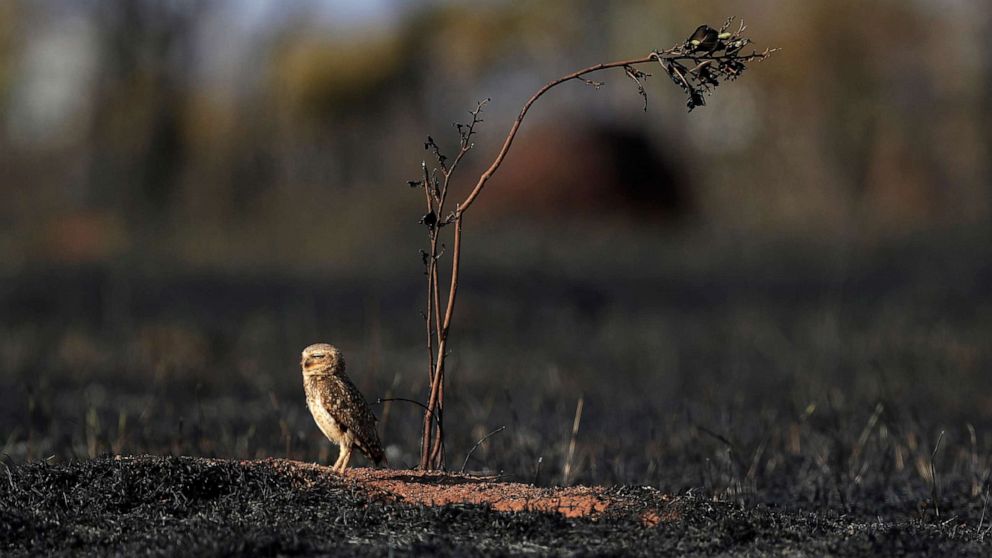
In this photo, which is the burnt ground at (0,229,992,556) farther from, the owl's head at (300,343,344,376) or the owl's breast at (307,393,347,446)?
the owl's head at (300,343,344,376)

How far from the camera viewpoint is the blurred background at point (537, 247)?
673 cm

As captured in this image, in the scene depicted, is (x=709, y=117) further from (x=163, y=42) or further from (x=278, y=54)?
(x=163, y=42)

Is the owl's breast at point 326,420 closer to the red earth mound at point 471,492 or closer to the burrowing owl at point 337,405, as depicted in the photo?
the burrowing owl at point 337,405

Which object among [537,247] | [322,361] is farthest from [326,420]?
[537,247]

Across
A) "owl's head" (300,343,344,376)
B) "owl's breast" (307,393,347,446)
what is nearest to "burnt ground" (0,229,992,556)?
"owl's breast" (307,393,347,446)

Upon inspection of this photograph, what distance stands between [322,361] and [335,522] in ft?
2.47

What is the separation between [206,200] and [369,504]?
25317mm

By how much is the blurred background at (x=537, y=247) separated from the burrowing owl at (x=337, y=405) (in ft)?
2.50

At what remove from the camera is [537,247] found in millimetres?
17203

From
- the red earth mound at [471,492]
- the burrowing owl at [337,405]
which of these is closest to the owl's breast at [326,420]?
the burrowing owl at [337,405]

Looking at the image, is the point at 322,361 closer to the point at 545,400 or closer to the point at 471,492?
the point at 471,492

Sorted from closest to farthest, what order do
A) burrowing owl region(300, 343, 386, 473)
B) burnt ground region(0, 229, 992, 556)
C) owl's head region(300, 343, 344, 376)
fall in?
burnt ground region(0, 229, 992, 556), burrowing owl region(300, 343, 386, 473), owl's head region(300, 343, 344, 376)

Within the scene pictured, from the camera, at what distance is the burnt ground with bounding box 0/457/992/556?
3418 mm

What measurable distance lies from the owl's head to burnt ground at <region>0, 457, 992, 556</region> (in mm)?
329
